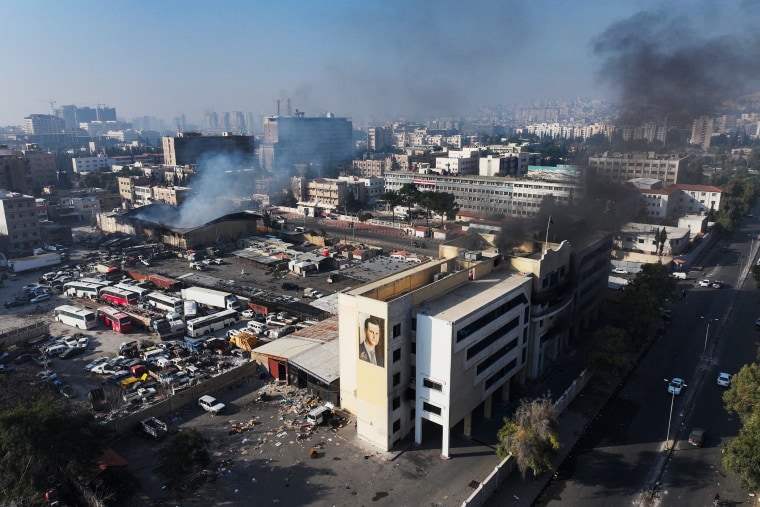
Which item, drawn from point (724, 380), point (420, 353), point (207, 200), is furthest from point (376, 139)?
point (420, 353)

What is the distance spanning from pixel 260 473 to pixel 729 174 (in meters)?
70.8

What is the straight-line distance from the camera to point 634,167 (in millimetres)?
41312

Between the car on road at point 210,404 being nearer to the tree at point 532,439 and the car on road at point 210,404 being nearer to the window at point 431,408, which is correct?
the window at point 431,408

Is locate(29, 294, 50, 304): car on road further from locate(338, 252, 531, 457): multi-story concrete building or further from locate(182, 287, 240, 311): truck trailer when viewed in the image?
locate(338, 252, 531, 457): multi-story concrete building

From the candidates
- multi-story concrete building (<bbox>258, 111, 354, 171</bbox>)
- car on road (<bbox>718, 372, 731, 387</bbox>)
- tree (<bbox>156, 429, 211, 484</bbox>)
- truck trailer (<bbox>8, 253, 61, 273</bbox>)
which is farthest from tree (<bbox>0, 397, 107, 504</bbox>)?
multi-story concrete building (<bbox>258, 111, 354, 171</bbox>)

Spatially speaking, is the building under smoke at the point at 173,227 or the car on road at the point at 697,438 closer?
the car on road at the point at 697,438

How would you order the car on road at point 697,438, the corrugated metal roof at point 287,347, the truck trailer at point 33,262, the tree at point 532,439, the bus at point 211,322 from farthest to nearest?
the truck trailer at point 33,262 < the bus at point 211,322 < the corrugated metal roof at point 287,347 < the car on road at point 697,438 < the tree at point 532,439

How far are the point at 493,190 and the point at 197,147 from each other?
160 ft

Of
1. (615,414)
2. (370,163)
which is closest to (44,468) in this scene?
(615,414)

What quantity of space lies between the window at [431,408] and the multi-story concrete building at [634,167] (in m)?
23.9

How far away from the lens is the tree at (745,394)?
506 inches

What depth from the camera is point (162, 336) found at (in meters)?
20.3

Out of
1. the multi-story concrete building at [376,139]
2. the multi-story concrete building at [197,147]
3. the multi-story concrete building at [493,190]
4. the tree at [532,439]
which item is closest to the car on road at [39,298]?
the tree at [532,439]

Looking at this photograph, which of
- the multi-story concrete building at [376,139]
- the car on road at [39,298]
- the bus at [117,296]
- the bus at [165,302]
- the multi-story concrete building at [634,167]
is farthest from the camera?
the multi-story concrete building at [376,139]
